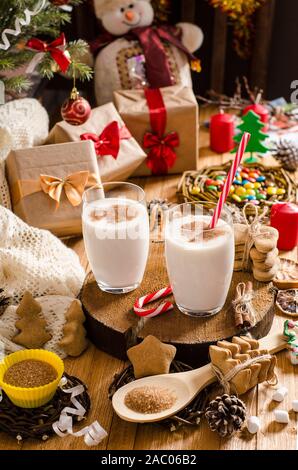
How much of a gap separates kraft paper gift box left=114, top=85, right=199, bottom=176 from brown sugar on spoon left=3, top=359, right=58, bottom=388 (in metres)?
1.24

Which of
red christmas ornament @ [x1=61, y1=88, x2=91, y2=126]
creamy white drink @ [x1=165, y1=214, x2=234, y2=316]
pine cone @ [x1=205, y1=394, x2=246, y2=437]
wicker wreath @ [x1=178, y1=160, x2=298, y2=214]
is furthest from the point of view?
wicker wreath @ [x1=178, y1=160, x2=298, y2=214]

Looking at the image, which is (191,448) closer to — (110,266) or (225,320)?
(225,320)

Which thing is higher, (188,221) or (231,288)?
(188,221)

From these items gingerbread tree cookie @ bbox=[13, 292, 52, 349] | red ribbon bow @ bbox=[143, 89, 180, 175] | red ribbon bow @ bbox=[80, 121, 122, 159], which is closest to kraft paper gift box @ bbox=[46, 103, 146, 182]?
red ribbon bow @ bbox=[80, 121, 122, 159]

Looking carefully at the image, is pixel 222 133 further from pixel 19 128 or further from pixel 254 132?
pixel 19 128

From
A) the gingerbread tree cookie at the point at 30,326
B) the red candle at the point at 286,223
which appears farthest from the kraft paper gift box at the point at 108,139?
the gingerbread tree cookie at the point at 30,326

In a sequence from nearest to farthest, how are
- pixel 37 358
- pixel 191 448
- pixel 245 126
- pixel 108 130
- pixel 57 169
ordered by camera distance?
pixel 191 448 → pixel 37 358 → pixel 57 169 → pixel 108 130 → pixel 245 126

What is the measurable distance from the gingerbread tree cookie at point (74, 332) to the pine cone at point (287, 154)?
125 centimetres

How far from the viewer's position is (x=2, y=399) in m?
1.60

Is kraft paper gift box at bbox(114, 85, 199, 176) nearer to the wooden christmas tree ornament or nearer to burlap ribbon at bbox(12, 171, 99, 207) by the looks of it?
burlap ribbon at bbox(12, 171, 99, 207)

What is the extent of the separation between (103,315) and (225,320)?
317mm

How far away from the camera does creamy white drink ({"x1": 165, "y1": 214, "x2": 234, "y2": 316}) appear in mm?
1607

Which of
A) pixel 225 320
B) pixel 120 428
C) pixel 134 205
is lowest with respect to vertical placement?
pixel 120 428
